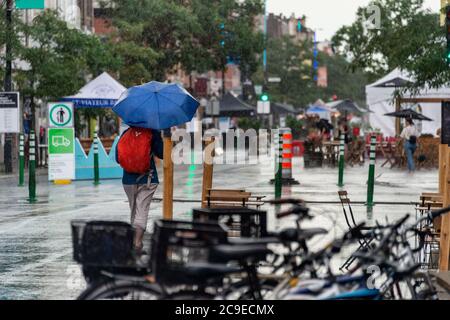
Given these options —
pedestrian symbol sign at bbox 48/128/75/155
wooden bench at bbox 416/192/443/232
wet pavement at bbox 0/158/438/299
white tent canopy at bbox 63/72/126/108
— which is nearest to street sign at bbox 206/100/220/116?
wet pavement at bbox 0/158/438/299

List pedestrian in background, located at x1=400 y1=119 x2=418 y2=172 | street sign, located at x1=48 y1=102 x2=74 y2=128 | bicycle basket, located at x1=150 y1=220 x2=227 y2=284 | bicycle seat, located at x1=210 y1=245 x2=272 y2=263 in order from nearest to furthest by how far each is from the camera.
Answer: bicycle seat, located at x1=210 y1=245 x2=272 y2=263 < bicycle basket, located at x1=150 y1=220 x2=227 y2=284 < street sign, located at x1=48 y1=102 x2=74 y2=128 < pedestrian in background, located at x1=400 y1=119 x2=418 y2=172

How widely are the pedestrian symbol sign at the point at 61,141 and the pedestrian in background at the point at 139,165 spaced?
17.3 meters

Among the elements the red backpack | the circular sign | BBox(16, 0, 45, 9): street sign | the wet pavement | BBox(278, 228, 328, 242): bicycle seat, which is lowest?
the wet pavement

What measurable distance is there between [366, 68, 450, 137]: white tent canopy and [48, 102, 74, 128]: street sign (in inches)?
439

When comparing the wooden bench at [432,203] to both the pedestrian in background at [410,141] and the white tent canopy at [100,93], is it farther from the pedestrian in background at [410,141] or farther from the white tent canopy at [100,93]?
the white tent canopy at [100,93]

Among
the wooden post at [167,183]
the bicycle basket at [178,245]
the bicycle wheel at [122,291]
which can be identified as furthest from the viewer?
the wooden post at [167,183]

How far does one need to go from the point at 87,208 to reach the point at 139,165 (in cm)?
869

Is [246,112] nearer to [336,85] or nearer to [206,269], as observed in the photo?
[206,269]

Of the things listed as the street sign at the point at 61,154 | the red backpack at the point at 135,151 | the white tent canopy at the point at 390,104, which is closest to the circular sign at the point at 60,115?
the street sign at the point at 61,154

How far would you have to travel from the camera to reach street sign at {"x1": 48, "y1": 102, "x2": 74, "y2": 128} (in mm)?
31609

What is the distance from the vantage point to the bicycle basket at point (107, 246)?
716 cm

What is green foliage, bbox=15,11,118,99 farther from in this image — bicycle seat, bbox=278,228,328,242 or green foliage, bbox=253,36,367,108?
green foliage, bbox=253,36,367,108

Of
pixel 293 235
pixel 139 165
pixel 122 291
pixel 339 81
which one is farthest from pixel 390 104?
pixel 339 81
